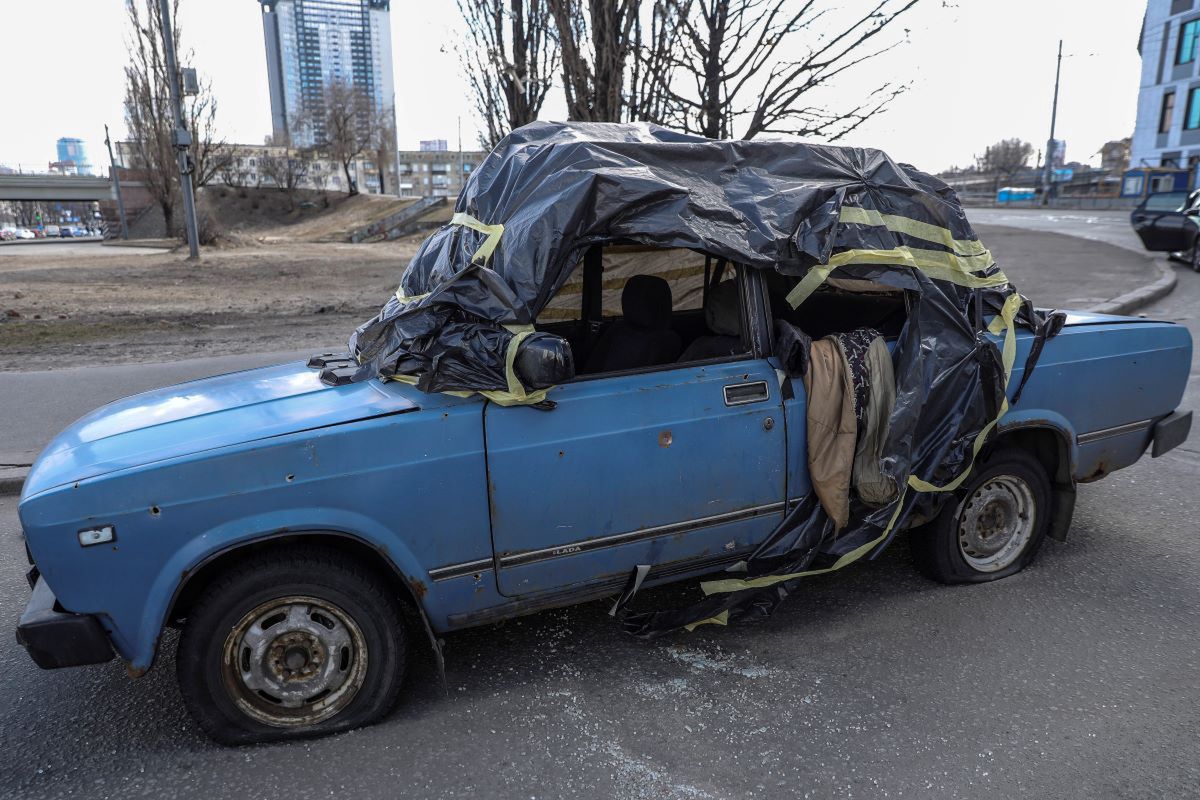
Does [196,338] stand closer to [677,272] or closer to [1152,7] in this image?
[677,272]

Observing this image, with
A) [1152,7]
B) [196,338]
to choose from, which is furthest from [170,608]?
[1152,7]

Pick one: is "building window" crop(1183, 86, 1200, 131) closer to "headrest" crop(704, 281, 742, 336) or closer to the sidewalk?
the sidewalk

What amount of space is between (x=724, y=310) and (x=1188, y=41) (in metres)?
53.6

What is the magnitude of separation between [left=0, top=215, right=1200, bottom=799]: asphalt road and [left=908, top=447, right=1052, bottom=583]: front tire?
114 mm

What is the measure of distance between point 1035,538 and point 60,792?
4.17m

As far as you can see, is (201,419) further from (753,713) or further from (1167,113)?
(1167,113)

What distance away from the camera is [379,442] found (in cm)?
273

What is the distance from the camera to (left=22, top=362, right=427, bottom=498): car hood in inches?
106

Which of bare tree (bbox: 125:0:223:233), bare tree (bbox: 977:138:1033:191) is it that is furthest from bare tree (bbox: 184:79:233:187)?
bare tree (bbox: 977:138:1033:191)

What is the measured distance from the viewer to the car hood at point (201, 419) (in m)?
2.69

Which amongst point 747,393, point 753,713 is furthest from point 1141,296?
point 753,713

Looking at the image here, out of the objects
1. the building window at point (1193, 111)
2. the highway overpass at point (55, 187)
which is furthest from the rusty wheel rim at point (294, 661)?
the highway overpass at point (55, 187)

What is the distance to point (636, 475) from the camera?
120 inches

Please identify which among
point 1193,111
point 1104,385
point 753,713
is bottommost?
point 753,713
